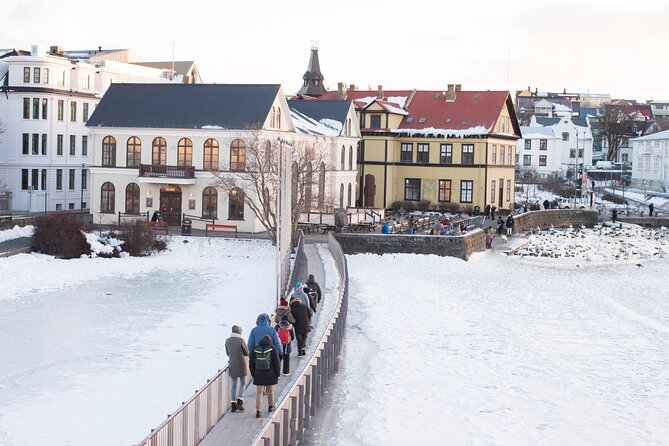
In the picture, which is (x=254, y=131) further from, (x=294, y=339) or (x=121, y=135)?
(x=294, y=339)

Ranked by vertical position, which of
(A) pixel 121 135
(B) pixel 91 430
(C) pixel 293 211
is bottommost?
(B) pixel 91 430

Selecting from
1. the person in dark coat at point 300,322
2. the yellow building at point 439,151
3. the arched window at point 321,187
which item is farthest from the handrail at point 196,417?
the yellow building at point 439,151

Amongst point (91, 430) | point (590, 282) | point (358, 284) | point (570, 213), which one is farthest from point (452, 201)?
point (91, 430)

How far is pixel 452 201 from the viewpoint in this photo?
2581 inches

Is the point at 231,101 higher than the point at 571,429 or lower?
higher

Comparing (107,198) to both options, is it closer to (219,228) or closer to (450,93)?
(219,228)

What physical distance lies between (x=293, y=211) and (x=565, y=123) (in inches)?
2914

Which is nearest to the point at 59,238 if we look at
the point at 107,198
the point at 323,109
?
the point at 107,198

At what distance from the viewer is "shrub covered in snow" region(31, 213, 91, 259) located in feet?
A: 138

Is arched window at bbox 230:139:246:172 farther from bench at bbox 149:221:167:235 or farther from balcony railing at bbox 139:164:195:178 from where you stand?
bench at bbox 149:221:167:235

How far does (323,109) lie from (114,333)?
35434 millimetres

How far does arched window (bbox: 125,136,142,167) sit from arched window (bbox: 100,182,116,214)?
160 cm

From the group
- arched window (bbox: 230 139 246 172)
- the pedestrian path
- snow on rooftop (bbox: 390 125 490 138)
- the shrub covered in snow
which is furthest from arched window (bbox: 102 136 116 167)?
the pedestrian path

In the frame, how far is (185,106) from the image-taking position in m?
Answer: 51.0
